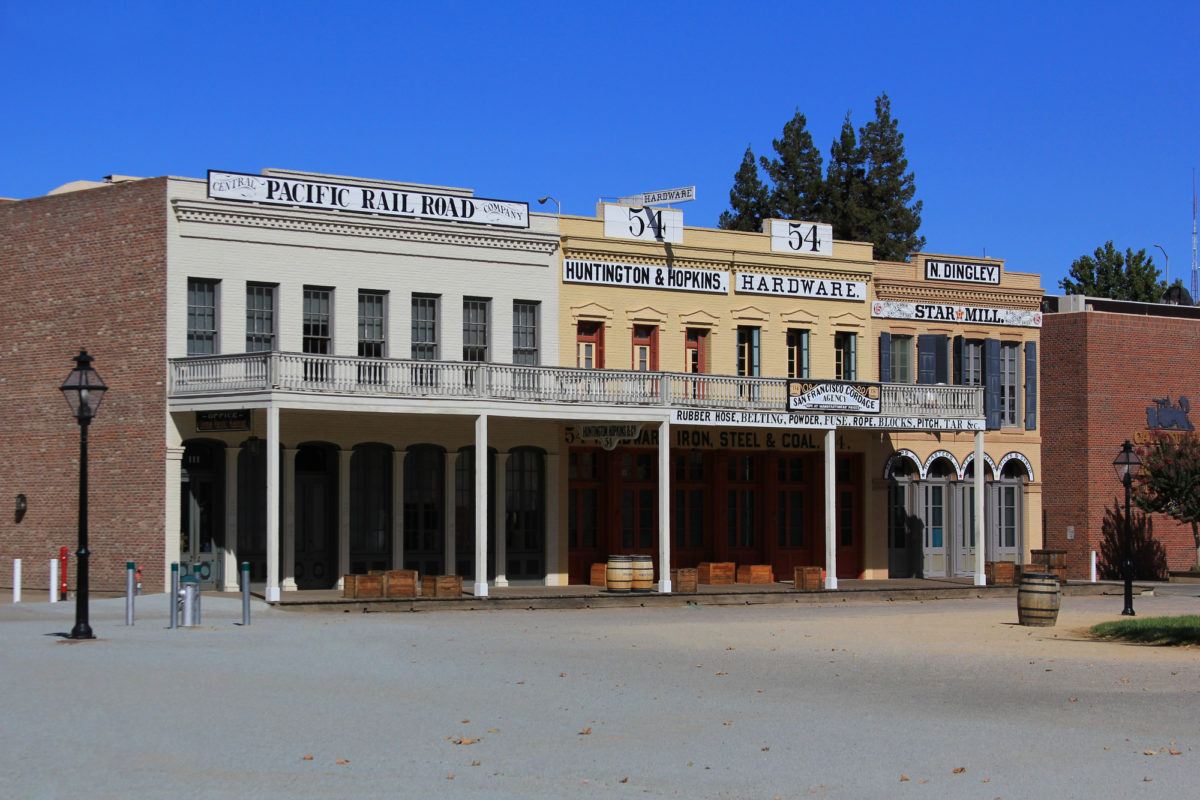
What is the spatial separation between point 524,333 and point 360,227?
466 centimetres

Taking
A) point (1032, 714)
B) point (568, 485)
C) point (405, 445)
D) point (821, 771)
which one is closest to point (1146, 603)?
point (568, 485)

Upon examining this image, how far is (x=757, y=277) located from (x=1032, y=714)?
83.2ft

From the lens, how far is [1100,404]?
47.6m

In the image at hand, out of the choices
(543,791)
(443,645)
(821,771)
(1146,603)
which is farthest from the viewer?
(1146,603)

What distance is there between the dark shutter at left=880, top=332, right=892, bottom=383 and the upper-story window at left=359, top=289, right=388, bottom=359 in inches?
530

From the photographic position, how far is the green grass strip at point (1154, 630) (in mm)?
26250

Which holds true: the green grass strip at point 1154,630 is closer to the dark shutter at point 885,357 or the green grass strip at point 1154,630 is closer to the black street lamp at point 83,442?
the dark shutter at point 885,357

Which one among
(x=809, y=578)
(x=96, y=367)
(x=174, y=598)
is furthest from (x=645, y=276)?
(x=174, y=598)

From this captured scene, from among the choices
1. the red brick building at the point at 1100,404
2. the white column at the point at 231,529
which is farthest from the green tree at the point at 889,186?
→ the white column at the point at 231,529

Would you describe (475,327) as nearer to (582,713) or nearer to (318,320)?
(318,320)

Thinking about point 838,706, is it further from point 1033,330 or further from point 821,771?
point 1033,330

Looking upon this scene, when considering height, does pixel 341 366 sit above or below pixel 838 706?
above

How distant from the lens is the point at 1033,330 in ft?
150

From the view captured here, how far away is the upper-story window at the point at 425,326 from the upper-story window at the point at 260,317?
129 inches
